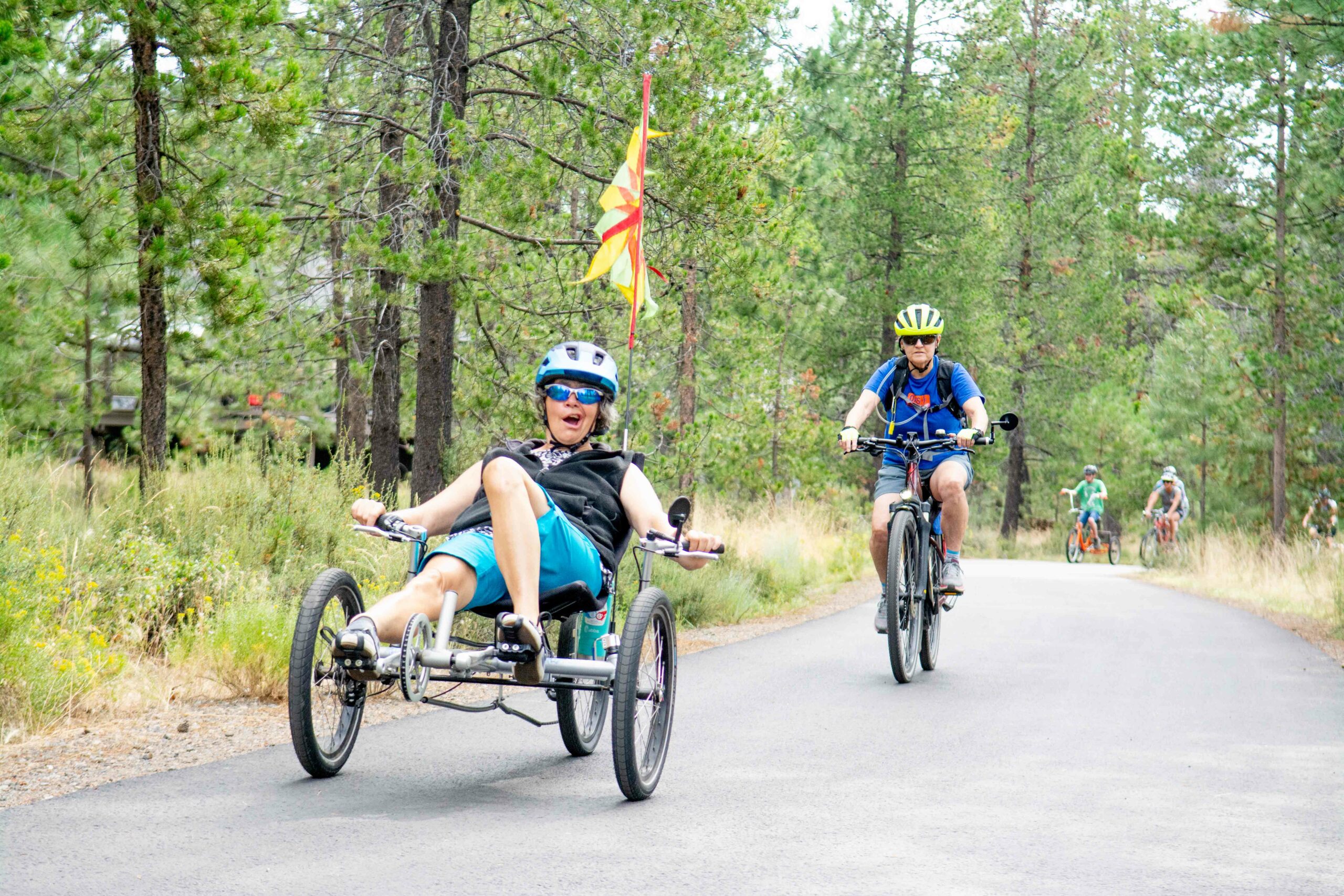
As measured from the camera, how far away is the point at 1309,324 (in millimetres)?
20438

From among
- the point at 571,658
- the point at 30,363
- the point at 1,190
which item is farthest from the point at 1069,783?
the point at 30,363

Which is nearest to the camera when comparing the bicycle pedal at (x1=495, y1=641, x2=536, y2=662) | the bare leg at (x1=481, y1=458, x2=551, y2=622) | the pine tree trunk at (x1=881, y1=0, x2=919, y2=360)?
the bicycle pedal at (x1=495, y1=641, x2=536, y2=662)

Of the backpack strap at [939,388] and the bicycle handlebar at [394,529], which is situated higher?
the backpack strap at [939,388]

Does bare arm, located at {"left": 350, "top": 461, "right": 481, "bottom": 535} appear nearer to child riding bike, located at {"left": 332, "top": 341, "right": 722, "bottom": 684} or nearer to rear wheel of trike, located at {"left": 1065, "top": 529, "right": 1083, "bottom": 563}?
child riding bike, located at {"left": 332, "top": 341, "right": 722, "bottom": 684}

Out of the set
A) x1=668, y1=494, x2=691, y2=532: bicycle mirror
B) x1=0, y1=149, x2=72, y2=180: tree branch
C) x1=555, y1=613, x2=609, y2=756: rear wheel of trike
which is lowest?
x1=555, y1=613, x2=609, y2=756: rear wheel of trike

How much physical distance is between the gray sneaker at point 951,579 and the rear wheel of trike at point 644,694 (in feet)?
11.8

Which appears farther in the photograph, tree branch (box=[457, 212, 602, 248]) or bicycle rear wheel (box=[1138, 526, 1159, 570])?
bicycle rear wheel (box=[1138, 526, 1159, 570])

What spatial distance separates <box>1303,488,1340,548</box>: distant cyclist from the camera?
75.2 feet

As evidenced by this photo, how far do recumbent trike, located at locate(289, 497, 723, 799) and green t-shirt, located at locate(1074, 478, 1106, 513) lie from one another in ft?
89.6

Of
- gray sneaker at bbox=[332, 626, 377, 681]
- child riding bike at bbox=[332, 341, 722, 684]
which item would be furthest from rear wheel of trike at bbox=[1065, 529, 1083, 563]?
gray sneaker at bbox=[332, 626, 377, 681]

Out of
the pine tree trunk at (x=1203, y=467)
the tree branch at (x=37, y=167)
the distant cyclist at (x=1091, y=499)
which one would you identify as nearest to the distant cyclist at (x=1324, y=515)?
the distant cyclist at (x=1091, y=499)

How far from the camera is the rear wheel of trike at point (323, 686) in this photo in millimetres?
5035

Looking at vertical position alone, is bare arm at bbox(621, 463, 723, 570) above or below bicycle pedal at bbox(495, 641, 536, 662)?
above

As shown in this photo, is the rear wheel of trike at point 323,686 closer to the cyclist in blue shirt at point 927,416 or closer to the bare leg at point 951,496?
the cyclist in blue shirt at point 927,416
